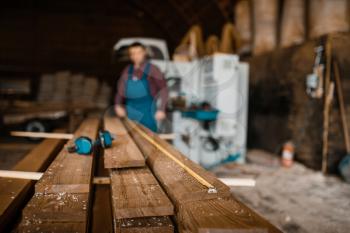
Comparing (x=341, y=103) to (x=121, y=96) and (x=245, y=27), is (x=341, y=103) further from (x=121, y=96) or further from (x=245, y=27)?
(x=245, y=27)

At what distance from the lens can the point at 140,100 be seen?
413cm

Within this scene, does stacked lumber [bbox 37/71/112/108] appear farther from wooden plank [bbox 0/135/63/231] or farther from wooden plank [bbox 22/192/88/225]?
wooden plank [bbox 22/192/88/225]

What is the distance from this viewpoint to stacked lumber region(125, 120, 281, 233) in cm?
99

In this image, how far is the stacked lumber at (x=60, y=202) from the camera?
3.49 ft

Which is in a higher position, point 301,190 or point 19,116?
point 19,116

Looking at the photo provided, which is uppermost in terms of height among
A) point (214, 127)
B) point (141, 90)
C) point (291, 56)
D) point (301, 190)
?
point (291, 56)

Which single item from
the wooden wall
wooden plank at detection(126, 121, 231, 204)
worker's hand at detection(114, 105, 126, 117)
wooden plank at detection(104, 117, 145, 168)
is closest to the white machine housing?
the wooden wall

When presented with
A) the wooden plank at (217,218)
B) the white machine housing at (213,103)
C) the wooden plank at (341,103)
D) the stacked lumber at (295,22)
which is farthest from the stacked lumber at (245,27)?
the wooden plank at (217,218)

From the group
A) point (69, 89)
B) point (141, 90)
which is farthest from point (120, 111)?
point (69, 89)

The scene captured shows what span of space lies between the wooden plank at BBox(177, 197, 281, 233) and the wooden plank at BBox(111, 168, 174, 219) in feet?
0.27

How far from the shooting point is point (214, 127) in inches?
200

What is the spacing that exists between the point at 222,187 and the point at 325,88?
3.85 meters

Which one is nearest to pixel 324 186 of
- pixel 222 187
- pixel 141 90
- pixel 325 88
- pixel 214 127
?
pixel 325 88

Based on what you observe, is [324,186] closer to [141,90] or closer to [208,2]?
[141,90]
